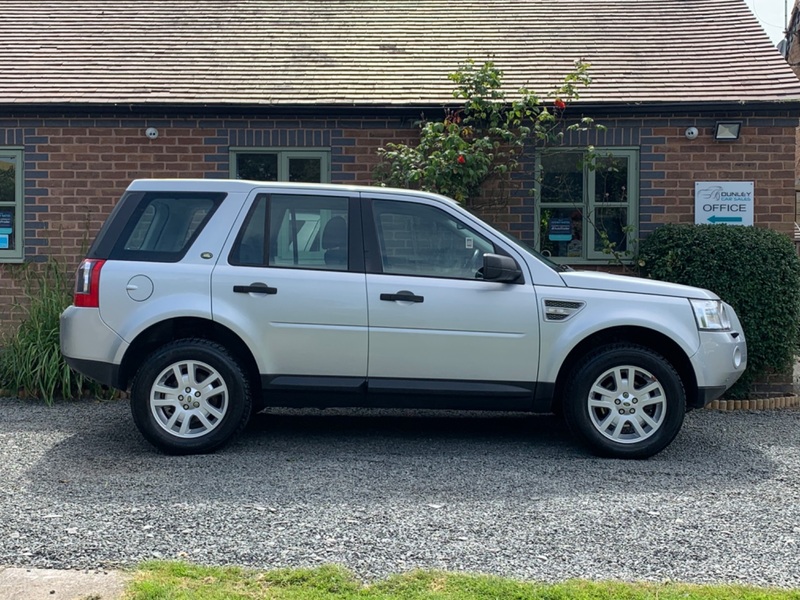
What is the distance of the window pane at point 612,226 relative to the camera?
9.81 metres

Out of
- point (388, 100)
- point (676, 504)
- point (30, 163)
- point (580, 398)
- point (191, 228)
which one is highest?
point (388, 100)

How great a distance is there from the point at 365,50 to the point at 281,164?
7.96 ft

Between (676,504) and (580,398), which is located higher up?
(580,398)

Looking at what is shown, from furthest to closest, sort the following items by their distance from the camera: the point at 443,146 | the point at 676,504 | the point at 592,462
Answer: the point at 443,146
the point at 592,462
the point at 676,504

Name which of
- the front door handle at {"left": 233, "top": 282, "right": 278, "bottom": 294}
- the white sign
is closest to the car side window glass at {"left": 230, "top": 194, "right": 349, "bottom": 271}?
the front door handle at {"left": 233, "top": 282, "right": 278, "bottom": 294}

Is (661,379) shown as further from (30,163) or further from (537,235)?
(30,163)

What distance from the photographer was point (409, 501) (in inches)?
207

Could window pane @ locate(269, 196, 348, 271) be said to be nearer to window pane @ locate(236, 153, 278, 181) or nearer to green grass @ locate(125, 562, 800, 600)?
green grass @ locate(125, 562, 800, 600)

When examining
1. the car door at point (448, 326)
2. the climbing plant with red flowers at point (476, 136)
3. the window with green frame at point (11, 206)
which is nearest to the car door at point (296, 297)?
the car door at point (448, 326)

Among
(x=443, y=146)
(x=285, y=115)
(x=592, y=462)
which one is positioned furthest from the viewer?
(x=285, y=115)

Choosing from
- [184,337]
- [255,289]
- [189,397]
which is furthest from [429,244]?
[189,397]

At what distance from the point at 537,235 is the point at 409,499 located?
16.6 feet

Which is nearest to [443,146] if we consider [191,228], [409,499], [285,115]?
[285,115]

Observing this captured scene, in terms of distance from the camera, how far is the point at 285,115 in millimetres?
9742
